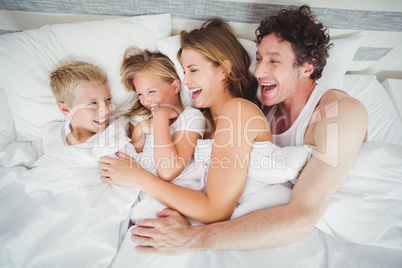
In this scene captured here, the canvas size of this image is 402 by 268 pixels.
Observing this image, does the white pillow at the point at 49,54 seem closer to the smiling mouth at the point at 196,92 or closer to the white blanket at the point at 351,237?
the smiling mouth at the point at 196,92

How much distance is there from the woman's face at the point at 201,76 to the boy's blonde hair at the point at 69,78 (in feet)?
1.65

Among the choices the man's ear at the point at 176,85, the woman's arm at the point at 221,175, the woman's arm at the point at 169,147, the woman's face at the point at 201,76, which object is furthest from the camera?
the man's ear at the point at 176,85

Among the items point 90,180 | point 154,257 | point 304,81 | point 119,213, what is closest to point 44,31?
point 90,180

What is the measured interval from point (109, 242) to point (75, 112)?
2.30 ft

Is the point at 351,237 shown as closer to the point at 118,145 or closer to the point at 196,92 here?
the point at 196,92

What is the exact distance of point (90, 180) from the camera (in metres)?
0.97

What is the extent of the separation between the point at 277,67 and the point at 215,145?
0.54 meters

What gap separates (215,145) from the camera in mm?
963

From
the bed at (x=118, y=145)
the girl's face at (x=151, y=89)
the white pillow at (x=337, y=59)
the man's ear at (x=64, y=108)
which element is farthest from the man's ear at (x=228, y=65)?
the man's ear at (x=64, y=108)

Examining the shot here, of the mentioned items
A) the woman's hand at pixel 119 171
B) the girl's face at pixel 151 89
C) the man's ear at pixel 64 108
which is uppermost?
the girl's face at pixel 151 89

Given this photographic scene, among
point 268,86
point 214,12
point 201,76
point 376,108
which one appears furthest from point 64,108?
point 376,108

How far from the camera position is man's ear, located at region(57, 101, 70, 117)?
115cm

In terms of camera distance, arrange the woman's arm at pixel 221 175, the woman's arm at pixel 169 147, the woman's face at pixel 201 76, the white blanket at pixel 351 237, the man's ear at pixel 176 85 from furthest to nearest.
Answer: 1. the man's ear at pixel 176 85
2. the woman's face at pixel 201 76
3. the woman's arm at pixel 169 147
4. the woman's arm at pixel 221 175
5. the white blanket at pixel 351 237

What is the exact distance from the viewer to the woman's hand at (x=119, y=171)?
3.19 feet
